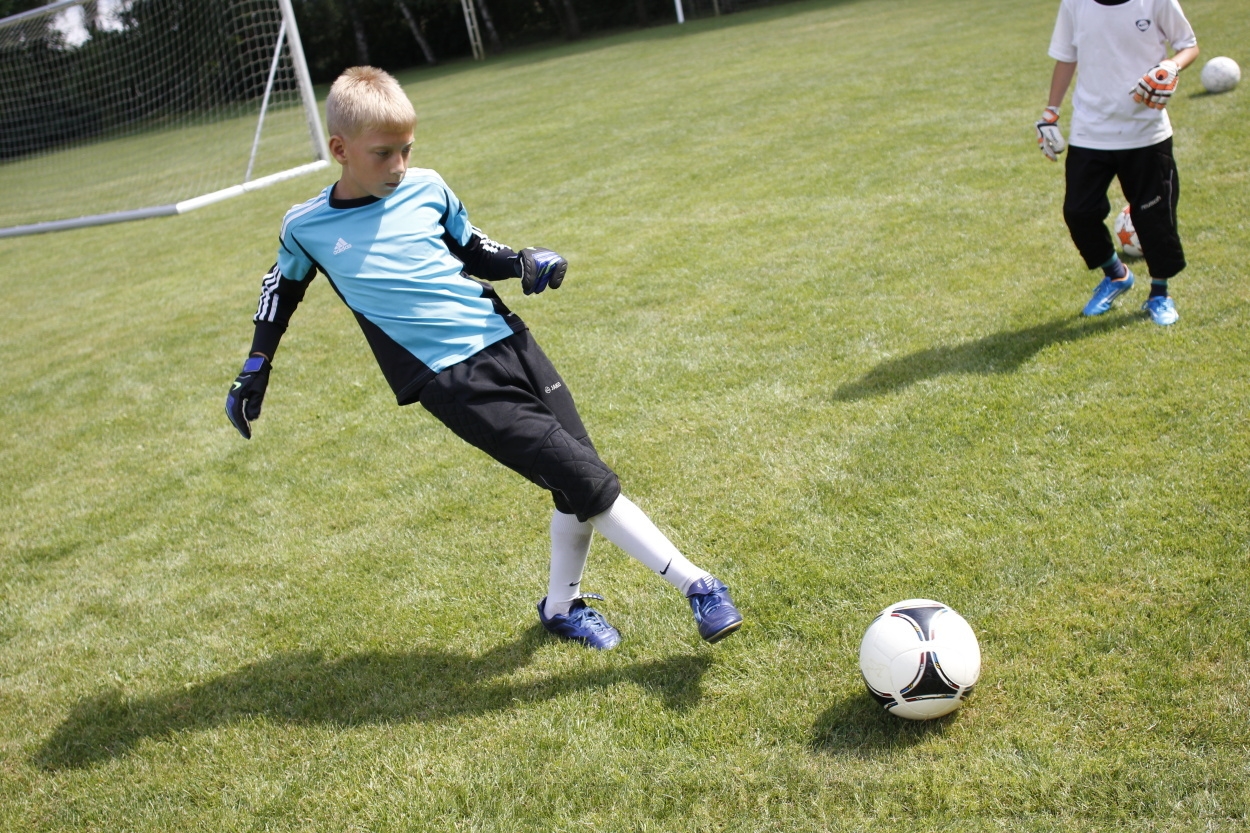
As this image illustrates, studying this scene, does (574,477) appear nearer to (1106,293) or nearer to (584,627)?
(584,627)

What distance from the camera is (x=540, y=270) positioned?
324 cm

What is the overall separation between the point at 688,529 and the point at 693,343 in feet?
6.94

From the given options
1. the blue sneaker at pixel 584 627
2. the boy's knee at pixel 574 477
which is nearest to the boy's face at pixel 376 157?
the boy's knee at pixel 574 477

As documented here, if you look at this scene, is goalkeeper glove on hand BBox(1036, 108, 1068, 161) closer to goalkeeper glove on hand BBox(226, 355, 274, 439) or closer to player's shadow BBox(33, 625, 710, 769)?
player's shadow BBox(33, 625, 710, 769)

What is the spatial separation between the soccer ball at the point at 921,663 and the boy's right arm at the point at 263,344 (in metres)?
2.06

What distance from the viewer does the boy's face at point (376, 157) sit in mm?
2928

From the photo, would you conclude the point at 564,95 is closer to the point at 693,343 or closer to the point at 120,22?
the point at 120,22

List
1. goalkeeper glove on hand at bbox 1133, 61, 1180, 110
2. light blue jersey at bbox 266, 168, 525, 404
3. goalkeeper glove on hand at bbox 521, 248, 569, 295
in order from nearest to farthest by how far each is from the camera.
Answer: light blue jersey at bbox 266, 168, 525, 404 < goalkeeper glove on hand at bbox 521, 248, 569, 295 < goalkeeper glove on hand at bbox 1133, 61, 1180, 110

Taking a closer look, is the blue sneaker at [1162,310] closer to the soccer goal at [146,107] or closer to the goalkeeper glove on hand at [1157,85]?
the goalkeeper glove on hand at [1157,85]

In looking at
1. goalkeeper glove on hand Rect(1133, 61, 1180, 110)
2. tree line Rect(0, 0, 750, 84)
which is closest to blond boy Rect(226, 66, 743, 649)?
goalkeeper glove on hand Rect(1133, 61, 1180, 110)

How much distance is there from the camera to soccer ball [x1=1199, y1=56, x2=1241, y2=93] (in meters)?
9.49

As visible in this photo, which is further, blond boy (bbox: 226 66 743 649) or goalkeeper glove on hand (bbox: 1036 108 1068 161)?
goalkeeper glove on hand (bbox: 1036 108 1068 161)

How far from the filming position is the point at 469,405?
120 inches

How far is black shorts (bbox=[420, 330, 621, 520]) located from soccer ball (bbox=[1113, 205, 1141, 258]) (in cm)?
447
